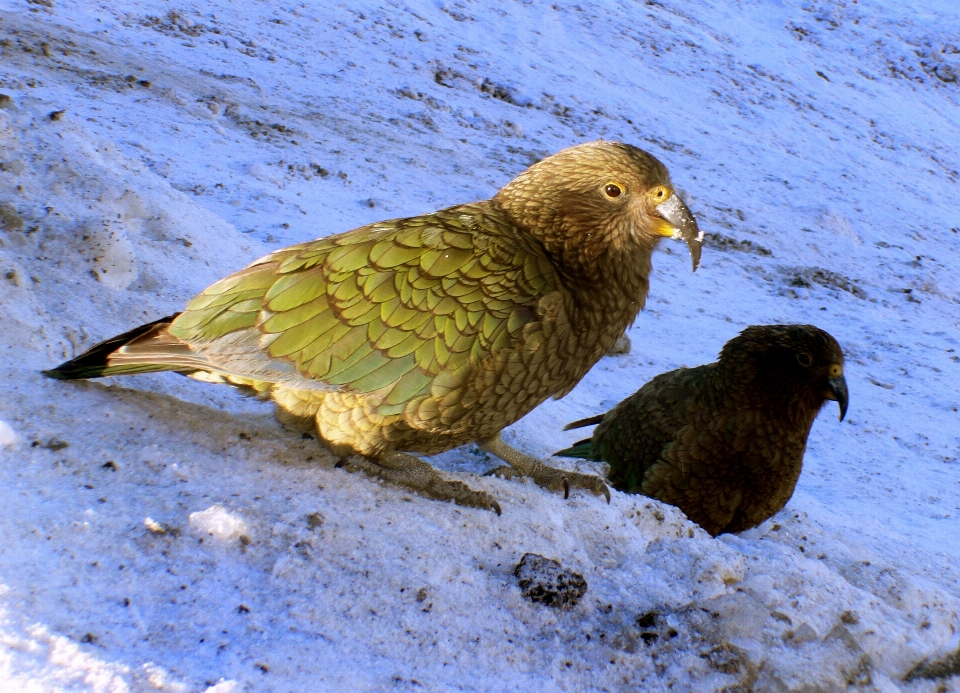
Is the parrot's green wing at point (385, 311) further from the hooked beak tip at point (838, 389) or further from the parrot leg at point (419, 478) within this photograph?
the hooked beak tip at point (838, 389)

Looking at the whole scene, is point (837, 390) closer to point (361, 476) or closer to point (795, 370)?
point (795, 370)

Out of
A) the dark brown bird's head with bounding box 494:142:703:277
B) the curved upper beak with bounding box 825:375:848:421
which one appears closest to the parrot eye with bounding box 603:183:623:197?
the dark brown bird's head with bounding box 494:142:703:277

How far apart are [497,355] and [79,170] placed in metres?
2.95

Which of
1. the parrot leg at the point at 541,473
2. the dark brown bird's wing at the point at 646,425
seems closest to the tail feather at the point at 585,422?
the dark brown bird's wing at the point at 646,425

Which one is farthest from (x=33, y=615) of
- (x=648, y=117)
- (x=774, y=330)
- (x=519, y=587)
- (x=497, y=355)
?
(x=648, y=117)

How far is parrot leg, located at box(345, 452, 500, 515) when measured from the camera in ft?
9.80

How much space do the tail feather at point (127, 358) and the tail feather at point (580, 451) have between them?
2.15 m

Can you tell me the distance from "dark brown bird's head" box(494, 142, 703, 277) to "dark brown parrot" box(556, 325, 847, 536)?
970mm

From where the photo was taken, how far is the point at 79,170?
445cm

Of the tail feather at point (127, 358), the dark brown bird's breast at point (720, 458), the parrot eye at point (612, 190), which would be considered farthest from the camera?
the dark brown bird's breast at point (720, 458)

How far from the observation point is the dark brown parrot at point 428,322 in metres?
2.78

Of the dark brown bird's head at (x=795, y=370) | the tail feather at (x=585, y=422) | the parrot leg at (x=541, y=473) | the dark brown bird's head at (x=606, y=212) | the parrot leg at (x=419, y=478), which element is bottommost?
the tail feather at (x=585, y=422)

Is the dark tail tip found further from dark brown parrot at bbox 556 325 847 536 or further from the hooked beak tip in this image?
the hooked beak tip

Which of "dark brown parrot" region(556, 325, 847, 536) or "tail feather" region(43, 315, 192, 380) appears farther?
"dark brown parrot" region(556, 325, 847, 536)
